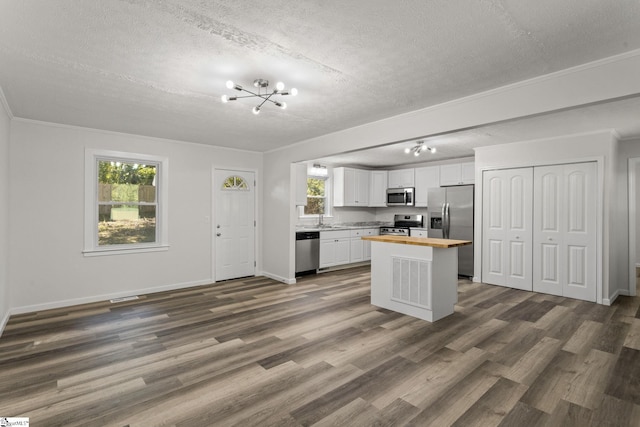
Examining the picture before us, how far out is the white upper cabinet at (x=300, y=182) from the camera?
6082 millimetres

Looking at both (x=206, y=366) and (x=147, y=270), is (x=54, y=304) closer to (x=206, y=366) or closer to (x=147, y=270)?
(x=147, y=270)

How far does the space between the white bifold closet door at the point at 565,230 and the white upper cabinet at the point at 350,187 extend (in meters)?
3.72

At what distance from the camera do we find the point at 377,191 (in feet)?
26.9

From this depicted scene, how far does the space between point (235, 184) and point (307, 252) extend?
1.91 m

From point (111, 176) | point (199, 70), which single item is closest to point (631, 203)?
point (199, 70)

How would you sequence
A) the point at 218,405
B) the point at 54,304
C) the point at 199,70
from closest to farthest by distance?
the point at 218,405 → the point at 199,70 → the point at 54,304

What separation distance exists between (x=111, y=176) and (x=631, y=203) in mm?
7932

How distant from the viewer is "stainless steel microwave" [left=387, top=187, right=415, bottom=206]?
7672mm

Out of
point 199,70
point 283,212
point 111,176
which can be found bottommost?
point 283,212

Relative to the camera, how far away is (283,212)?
19.7ft

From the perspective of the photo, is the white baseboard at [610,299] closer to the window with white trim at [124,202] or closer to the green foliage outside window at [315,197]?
the green foliage outside window at [315,197]

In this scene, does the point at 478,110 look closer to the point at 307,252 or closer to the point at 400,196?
the point at 307,252

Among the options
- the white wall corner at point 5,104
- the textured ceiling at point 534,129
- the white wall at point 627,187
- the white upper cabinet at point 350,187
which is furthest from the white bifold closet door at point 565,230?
the white wall corner at point 5,104

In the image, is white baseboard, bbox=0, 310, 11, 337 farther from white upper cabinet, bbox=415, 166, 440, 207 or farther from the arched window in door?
white upper cabinet, bbox=415, 166, 440, 207
